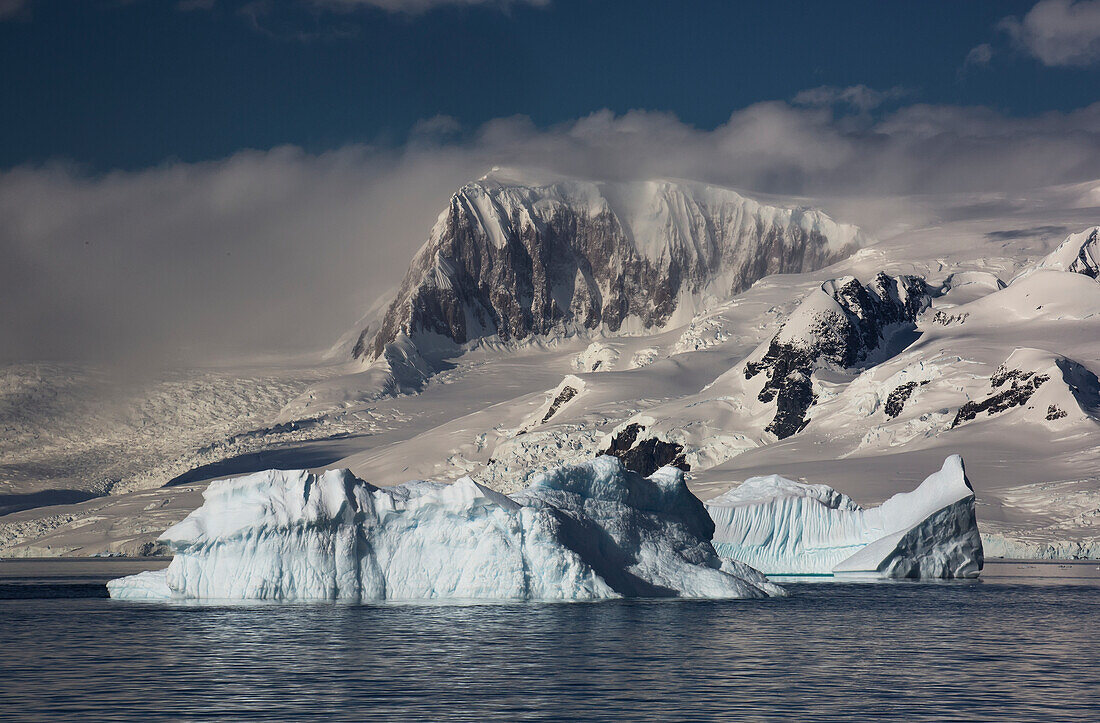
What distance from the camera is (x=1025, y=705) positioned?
90.5 ft

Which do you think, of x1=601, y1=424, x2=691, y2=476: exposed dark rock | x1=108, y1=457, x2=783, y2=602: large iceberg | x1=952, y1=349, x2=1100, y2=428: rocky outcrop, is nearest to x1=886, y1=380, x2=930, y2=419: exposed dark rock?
x1=952, y1=349, x2=1100, y2=428: rocky outcrop

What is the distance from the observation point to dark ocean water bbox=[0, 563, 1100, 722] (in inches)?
1071

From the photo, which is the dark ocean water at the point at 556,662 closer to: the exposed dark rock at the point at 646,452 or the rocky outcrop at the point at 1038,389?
the rocky outcrop at the point at 1038,389

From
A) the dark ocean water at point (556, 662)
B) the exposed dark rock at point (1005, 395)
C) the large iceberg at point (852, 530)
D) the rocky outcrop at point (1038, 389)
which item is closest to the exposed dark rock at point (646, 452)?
the exposed dark rock at point (1005, 395)

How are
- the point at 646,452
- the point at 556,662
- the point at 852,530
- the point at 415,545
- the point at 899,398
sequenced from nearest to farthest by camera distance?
the point at 556,662 < the point at 415,545 < the point at 852,530 < the point at 899,398 < the point at 646,452

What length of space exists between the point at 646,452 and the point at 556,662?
5830 inches

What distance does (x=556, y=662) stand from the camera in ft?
112

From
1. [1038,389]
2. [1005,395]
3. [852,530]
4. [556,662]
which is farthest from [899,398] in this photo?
[556,662]

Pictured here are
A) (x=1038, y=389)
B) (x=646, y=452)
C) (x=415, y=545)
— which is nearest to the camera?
(x=415, y=545)

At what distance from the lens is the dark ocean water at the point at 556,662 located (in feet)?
89.2

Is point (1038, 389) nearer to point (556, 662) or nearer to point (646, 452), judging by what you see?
point (646, 452)

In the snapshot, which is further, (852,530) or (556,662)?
(852,530)

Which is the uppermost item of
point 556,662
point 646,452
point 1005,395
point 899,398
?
point 899,398

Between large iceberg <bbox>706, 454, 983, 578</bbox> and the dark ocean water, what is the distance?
18590mm
